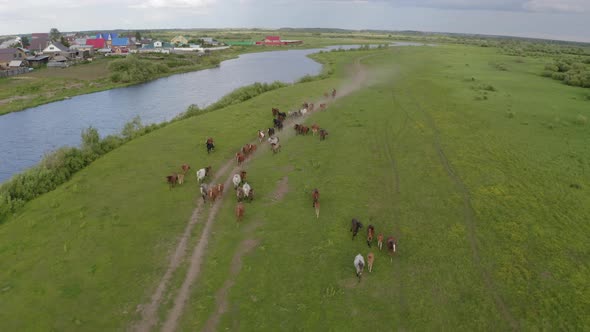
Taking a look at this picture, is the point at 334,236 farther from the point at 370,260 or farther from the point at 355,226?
the point at 370,260

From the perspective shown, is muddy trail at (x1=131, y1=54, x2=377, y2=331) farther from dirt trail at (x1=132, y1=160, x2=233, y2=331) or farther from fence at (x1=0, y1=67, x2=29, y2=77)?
fence at (x1=0, y1=67, x2=29, y2=77)

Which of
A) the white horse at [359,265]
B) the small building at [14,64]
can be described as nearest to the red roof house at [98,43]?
the small building at [14,64]

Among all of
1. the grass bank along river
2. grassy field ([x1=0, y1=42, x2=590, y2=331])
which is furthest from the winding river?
grassy field ([x1=0, y1=42, x2=590, y2=331])

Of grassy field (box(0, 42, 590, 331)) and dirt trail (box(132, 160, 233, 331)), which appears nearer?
dirt trail (box(132, 160, 233, 331))

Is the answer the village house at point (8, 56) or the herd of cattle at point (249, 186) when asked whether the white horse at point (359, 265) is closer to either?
the herd of cattle at point (249, 186)

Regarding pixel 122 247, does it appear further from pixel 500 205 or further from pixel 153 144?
pixel 500 205

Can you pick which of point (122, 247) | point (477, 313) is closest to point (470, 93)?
point (477, 313)
